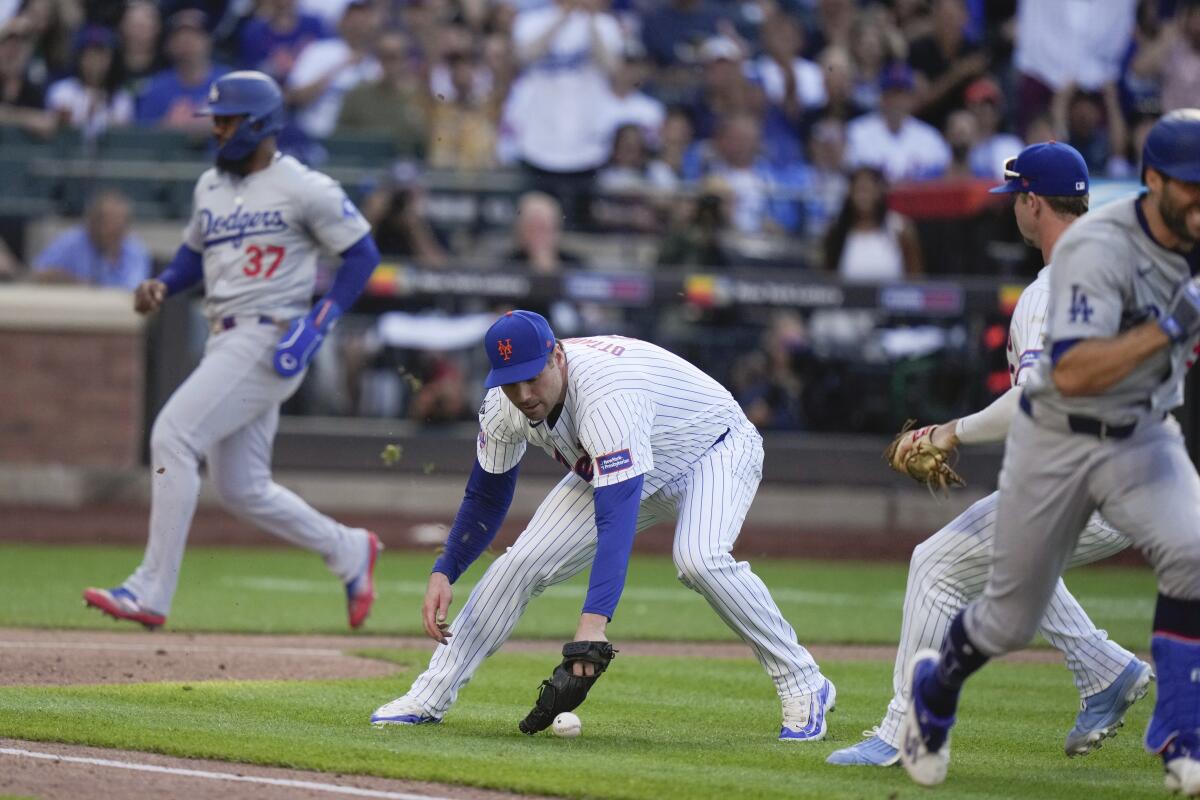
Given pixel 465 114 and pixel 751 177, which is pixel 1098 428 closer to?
pixel 751 177

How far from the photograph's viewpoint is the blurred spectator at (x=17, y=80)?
15875 mm

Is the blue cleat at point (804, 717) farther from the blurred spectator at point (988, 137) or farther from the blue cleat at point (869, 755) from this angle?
the blurred spectator at point (988, 137)

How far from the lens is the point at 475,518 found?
6.05 m

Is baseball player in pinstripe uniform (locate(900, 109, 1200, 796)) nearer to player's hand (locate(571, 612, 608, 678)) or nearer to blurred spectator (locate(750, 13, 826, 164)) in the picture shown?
player's hand (locate(571, 612, 608, 678))

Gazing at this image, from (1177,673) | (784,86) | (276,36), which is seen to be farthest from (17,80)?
Result: (1177,673)

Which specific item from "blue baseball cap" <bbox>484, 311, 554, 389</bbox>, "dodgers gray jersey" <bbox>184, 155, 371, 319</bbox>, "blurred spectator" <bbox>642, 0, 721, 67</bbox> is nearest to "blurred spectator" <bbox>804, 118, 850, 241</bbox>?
"blurred spectator" <bbox>642, 0, 721, 67</bbox>

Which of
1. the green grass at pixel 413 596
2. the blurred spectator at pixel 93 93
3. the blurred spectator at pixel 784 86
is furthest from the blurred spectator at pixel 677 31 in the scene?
the green grass at pixel 413 596

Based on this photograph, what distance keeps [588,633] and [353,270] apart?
370 centimetres

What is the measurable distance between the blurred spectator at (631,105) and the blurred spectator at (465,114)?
1.00 meters

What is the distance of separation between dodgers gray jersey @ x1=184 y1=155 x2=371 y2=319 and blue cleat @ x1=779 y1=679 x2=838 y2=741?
358cm

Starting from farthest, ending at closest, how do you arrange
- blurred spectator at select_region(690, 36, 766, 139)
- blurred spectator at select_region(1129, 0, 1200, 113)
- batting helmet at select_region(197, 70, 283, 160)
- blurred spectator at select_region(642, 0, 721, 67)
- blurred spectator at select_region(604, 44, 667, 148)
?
blurred spectator at select_region(642, 0, 721, 67) → blurred spectator at select_region(690, 36, 766, 139) → blurred spectator at select_region(604, 44, 667, 148) → blurred spectator at select_region(1129, 0, 1200, 113) → batting helmet at select_region(197, 70, 283, 160)

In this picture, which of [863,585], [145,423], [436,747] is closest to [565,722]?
[436,747]

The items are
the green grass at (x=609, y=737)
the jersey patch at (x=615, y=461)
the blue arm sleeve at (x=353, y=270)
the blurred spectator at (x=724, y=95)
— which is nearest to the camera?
the green grass at (x=609, y=737)

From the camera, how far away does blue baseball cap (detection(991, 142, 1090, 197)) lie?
18.5ft
